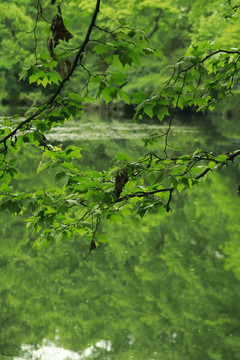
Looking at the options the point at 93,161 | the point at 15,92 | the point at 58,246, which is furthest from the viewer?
the point at 15,92

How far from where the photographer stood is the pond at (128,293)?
483 centimetres

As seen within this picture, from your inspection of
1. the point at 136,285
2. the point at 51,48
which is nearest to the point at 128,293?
the point at 136,285

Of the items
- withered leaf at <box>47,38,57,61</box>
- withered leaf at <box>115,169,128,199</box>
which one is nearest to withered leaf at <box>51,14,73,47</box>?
withered leaf at <box>47,38,57,61</box>

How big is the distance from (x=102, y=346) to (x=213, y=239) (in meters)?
3.83

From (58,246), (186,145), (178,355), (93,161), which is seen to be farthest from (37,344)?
(186,145)

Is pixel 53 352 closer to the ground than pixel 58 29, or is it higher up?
closer to the ground

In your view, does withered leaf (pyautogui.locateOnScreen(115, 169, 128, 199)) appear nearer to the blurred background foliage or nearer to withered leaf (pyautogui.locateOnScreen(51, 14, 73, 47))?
the blurred background foliage

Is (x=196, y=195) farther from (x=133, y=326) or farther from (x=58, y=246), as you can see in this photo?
(x=133, y=326)

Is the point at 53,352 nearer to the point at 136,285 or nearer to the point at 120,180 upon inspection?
the point at 136,285

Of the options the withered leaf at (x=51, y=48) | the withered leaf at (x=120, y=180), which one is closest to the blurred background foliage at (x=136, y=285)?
the withered leaf at (x=51, y=48)

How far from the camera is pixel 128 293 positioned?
6023mm

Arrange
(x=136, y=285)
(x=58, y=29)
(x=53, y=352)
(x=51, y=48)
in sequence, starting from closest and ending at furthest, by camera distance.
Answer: (x=58, y=29) < (x=51, y=48) < (x=53, y=352) < (x=136, y=285)

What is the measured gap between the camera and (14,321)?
527 centimetres

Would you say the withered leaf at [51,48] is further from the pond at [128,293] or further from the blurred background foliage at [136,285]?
the pond at [128,293]
